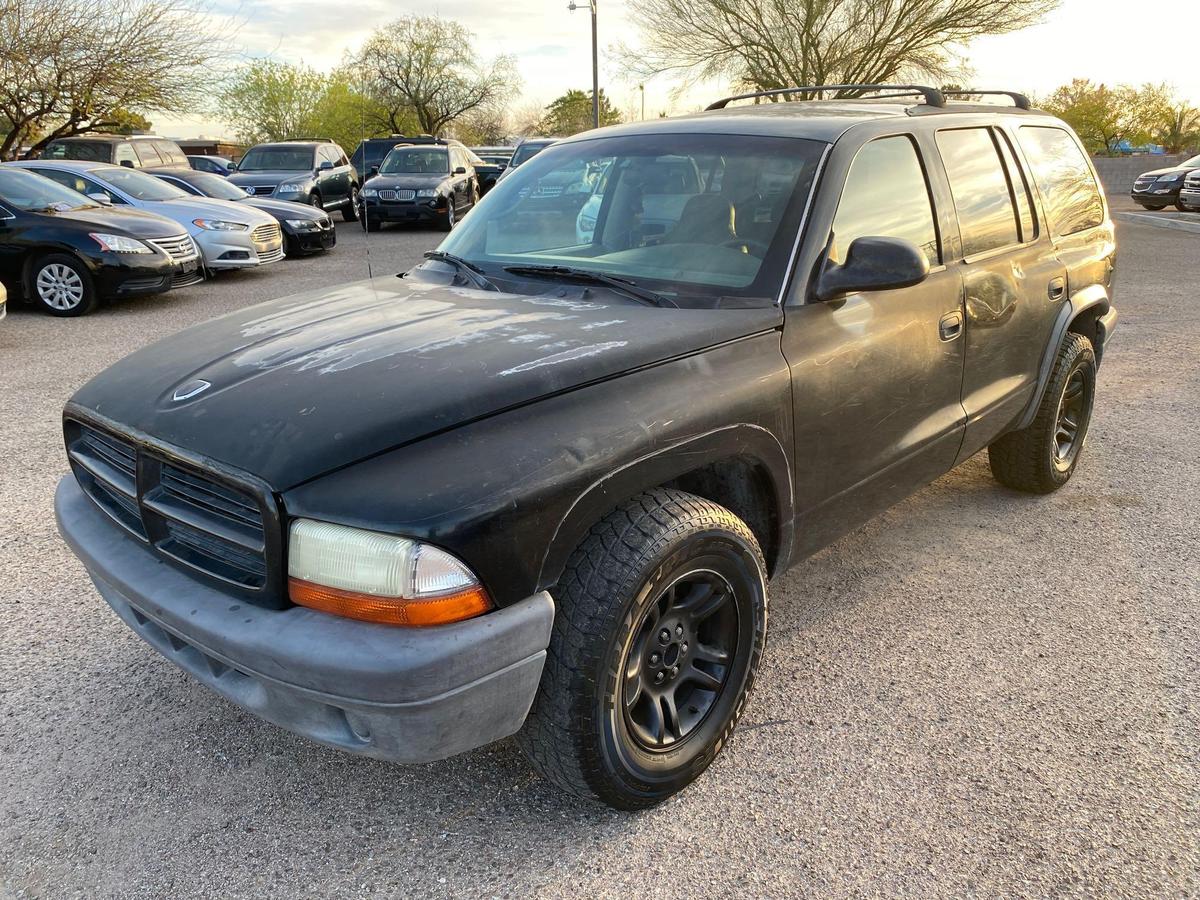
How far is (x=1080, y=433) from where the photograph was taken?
14.7ft

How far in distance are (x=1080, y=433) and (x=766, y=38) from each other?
2946cm

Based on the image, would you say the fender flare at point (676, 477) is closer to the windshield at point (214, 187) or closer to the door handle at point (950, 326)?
the door handle at point (950, 326)

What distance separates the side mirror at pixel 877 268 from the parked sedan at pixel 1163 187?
2355 centimetres

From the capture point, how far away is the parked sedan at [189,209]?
1100cm

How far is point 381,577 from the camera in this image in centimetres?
181

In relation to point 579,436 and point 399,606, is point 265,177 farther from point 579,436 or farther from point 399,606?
point 399,606

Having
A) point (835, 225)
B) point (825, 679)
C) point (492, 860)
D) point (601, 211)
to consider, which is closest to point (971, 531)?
point (825, 679)

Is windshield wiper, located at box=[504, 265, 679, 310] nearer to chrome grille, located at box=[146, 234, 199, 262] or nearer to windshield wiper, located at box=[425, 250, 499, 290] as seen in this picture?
windshield wiper, located at box=[425, 250, 499, 290]

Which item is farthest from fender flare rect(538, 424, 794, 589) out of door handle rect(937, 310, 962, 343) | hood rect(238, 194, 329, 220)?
hood rect(238, 194, 329, 220)

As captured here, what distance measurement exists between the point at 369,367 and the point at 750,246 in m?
1.24

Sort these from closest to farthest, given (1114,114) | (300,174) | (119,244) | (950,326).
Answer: (950,326)
(119,244)
(300,174)
(1114,114)

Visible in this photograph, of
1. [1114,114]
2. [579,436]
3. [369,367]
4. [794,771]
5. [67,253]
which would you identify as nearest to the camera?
[579,436]

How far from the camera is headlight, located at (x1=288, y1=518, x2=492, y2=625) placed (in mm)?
1802

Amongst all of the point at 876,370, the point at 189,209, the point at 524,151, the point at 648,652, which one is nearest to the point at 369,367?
the point at 648,652
